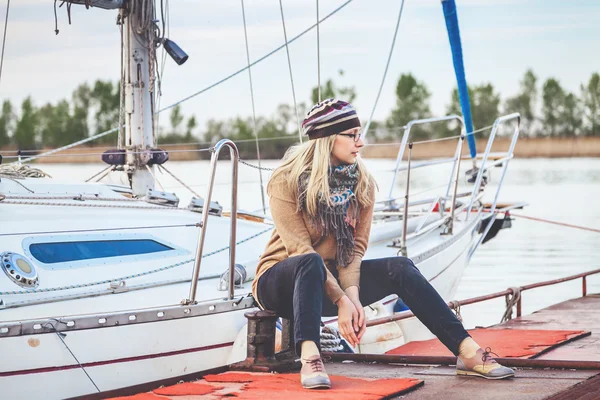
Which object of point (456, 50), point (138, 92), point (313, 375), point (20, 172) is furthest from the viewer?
point (456, 50)

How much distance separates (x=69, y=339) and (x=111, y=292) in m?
0.69

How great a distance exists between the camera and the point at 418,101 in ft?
228

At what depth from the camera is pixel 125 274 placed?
20.9ft

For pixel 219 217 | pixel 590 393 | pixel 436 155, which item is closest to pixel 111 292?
pixel 219 217

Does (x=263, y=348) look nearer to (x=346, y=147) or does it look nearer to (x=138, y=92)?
(x=346, y=147)

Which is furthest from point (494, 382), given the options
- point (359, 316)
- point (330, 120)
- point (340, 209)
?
point (330, 120)

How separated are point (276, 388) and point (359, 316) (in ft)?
1.59

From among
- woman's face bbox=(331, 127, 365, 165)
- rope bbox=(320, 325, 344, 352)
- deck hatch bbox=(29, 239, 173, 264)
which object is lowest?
rope bbox=(320, 325, 344, 352)

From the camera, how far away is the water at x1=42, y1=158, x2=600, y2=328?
15.3m

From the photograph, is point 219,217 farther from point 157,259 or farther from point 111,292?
point 111,292

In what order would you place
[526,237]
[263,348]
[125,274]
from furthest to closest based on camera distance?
[526,237]
[125,274]
[263,348]

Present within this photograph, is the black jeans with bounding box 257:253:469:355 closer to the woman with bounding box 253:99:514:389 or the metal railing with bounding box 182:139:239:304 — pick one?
the woman with bounding box 253:99:514:389

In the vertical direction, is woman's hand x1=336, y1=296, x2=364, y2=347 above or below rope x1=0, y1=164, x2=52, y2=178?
below

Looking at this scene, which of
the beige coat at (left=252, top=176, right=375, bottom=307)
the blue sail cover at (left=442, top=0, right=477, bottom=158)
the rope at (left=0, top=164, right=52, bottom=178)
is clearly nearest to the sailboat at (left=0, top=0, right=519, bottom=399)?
the rope at (left=0, top=164, right=52, bottom=178)
